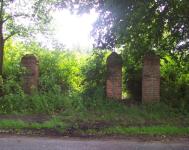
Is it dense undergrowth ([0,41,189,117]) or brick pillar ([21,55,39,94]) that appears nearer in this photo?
dense undergrowth ([0,41,189,117])

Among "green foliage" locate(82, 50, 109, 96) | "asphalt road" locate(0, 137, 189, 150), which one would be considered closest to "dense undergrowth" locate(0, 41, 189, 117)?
"green foliage" locate(82, 50, 109, 96)

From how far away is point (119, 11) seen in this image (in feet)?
43.8

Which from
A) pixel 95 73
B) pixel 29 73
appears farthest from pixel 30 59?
pixel 95 73

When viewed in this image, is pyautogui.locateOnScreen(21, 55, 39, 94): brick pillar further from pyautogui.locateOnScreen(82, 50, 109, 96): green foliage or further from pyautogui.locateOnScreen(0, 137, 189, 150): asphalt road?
pyautogui.locateOnScreen(0, 137, 189, 150): asphalt road

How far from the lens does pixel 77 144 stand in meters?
9.38

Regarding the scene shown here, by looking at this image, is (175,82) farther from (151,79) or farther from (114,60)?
(114,60)

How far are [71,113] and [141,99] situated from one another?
10.7ft

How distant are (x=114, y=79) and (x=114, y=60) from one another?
2.19 feet

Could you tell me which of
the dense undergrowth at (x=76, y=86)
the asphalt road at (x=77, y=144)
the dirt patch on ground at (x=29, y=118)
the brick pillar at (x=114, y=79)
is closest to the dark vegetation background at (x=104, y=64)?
the dense undergrowth at (x=76, y=86)

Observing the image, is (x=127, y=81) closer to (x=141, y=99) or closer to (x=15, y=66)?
(x=141, y=99)

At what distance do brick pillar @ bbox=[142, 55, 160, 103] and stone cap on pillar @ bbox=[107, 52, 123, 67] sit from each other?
2.94 feet

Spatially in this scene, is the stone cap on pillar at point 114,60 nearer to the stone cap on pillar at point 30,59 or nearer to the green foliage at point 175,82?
the green foliage at point 175,82

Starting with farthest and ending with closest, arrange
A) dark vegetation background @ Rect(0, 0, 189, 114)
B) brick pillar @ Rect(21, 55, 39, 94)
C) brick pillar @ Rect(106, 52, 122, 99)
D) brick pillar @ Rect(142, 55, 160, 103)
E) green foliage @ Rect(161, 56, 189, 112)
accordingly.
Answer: brick pillar @ Rect(21, 55, 39, 94)
brick pillar @ Rect(106, 52, 122, 99)
green foliage @ Rect(161, 56, 189, 112)
brick pillar @ Rect(142, 55, 160, 103)
dark vegetation background @ Rect(0, 0, 189, 114)

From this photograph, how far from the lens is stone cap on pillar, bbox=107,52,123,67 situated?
14.9 m
